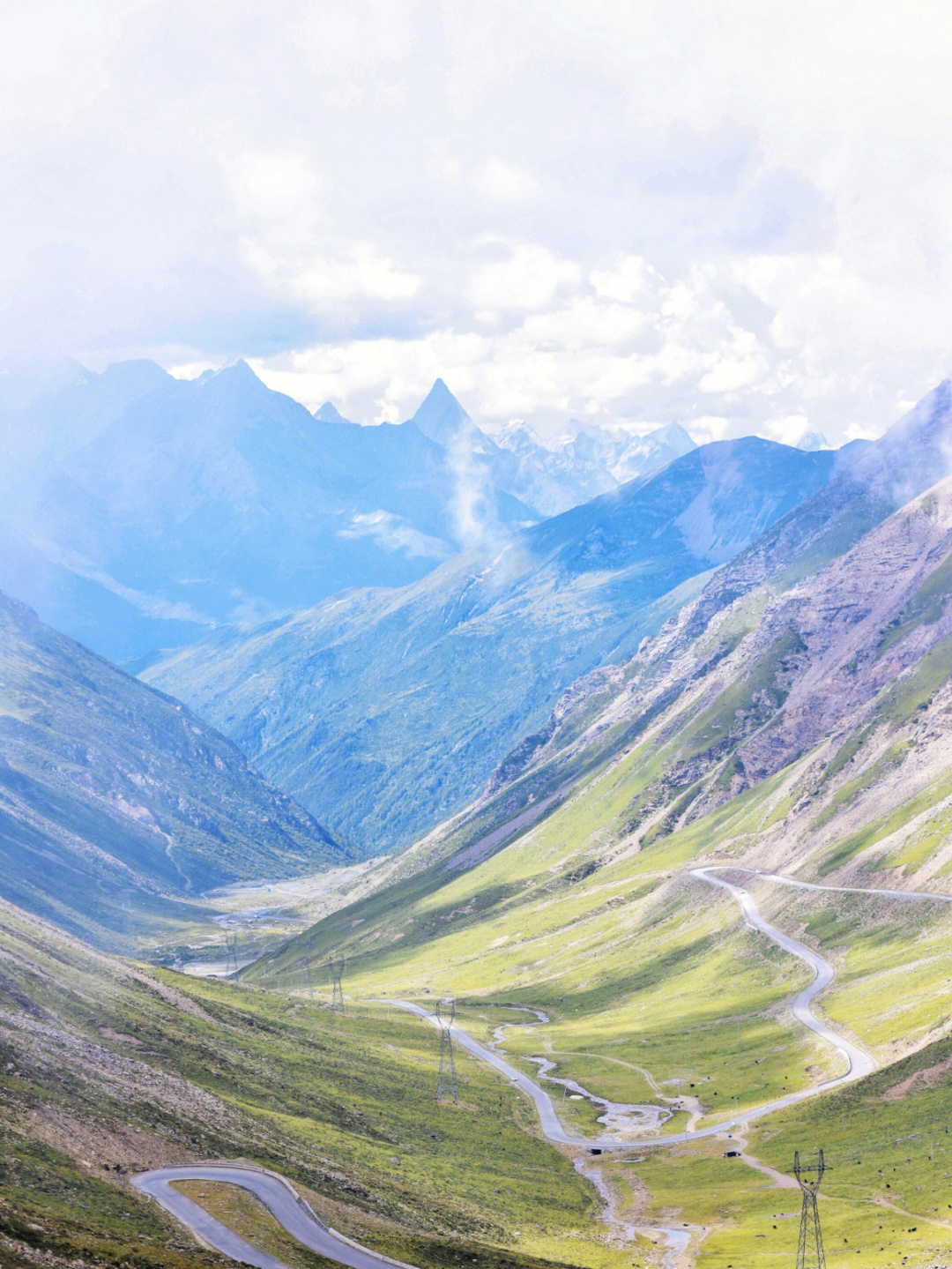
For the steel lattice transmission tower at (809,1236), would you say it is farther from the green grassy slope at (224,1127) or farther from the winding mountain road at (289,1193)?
the winding mountain road at (289,1193)

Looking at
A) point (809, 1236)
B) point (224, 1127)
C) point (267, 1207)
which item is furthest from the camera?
point (224, 1127)

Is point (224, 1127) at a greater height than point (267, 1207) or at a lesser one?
greater

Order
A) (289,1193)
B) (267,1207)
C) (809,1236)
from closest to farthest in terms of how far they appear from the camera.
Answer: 1. (267,1207)
2. (289,1193)
3. (809,1236)

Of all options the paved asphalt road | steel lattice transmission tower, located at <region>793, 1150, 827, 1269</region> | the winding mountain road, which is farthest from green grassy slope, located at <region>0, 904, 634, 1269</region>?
steel lattice transmission tower, located at <region>793, 1150, 827, 1269</region>

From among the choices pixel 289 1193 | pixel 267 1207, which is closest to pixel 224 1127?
pixel 289 1193

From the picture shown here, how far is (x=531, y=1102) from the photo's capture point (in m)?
151

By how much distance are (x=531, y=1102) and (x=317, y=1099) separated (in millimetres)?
38375

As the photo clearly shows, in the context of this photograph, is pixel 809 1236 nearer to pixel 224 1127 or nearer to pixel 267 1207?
pixel 267 1207

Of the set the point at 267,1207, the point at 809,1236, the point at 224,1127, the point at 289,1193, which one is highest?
the point at 224,1127

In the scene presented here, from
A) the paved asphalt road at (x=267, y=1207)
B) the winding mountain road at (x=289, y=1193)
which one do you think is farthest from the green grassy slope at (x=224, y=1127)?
the winding mountain road at (x=289, y=1193)

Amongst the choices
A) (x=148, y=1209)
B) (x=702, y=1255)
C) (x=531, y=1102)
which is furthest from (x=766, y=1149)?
(x=148, y=1209)

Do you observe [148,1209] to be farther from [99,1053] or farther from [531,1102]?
[531,1102]

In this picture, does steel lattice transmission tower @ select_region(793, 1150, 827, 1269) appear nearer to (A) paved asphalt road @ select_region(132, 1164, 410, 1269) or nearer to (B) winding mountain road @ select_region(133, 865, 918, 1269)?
(A) paved asphalt road @ select_region(132, 1164, 410, 1269)

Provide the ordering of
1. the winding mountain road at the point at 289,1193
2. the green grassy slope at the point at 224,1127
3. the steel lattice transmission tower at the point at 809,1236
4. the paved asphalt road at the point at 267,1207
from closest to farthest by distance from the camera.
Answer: the paved asphalt road at the point at 267,1207
the green grassy slope at the point at 224,1127
the winding mountain road at the point at 289,1193
the steel lattice transmission tower at the point at 809,1236
